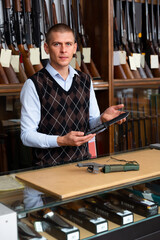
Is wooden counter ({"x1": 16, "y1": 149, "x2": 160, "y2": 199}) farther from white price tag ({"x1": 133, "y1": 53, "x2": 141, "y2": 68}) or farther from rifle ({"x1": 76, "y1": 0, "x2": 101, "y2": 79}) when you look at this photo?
white price tag ({"x1": 133, "y1": 53, "x2": 141, "y2": 68})

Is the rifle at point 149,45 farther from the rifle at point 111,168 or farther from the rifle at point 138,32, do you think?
the rifle at point 111,168

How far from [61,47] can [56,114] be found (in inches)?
15.3

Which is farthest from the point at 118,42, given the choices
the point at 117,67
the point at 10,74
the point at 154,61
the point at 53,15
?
the point at 10,74

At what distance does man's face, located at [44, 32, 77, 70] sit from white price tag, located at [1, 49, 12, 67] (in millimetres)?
690

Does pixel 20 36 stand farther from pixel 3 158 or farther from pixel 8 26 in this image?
pixel 3 158

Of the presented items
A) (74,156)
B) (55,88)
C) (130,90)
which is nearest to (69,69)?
(55,88)

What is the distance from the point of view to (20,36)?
9.18 ft

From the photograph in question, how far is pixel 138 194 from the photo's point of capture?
1356 millimetres

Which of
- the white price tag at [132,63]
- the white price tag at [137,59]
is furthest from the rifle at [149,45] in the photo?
the white price tag at [132,63]

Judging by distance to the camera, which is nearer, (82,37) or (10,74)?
(10,74)

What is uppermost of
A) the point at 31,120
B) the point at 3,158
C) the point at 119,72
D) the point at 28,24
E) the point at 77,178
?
the point at 28,24

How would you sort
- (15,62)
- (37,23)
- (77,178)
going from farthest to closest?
(37,23)
(15,62)
(77,178)

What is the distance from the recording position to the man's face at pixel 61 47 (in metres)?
1.99

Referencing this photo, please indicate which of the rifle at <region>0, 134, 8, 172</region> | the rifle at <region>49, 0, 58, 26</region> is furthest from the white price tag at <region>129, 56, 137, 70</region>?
the rifle at <region>0, 134, 8, 172</region>
